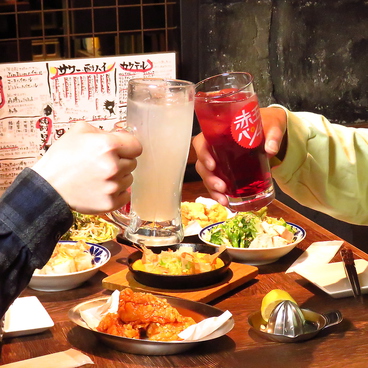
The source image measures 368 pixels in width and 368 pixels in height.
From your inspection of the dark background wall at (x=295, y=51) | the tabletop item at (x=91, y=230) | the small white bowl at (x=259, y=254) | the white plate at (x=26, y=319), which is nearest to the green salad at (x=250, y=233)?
the small white bowl at (x=259, y=254)

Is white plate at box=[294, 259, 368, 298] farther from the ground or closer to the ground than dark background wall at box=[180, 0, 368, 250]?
closer to the ground

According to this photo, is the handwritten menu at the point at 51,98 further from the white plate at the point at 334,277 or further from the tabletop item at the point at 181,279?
the white plate at the point at 334,277

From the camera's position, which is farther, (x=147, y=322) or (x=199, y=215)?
(x=199, y=215)

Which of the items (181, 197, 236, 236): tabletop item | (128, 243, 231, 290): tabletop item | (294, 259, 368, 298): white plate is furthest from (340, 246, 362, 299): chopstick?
(181, 197, 236, 236): tabletop item

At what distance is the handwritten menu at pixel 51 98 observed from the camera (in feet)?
10.4

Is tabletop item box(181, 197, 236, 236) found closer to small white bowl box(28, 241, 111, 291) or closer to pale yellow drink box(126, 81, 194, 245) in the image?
small white bowl box(28, 241, 111, 291)

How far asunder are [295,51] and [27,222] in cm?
284

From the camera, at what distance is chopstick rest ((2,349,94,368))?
1578mm

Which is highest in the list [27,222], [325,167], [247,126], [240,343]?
[247,126]

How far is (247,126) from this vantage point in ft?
5.06

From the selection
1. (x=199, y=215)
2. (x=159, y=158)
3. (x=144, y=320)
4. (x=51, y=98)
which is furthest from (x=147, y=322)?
(x=51, y=98)

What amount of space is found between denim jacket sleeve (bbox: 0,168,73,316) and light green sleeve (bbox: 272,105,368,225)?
0.97 metres

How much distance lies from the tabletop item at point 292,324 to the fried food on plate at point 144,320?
7.2 inches

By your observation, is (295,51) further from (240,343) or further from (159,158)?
(159,158)
